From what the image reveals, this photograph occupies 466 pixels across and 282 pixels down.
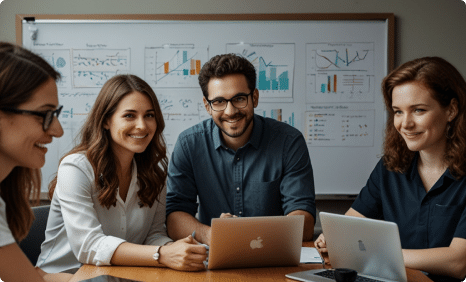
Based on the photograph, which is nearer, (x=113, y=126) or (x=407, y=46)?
(x=113, y=126)

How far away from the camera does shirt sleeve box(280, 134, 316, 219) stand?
1.98 m

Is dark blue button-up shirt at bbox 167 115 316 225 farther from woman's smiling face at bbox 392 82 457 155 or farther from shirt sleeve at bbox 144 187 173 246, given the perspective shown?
woman's smiling face at bbox 392 82 457 155

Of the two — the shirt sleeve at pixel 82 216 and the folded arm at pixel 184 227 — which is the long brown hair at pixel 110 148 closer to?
the shirt sleeve at pixel 82 216

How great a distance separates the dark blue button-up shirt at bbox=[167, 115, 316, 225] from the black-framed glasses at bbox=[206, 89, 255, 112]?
154 mm

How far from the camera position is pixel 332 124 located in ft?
9.07

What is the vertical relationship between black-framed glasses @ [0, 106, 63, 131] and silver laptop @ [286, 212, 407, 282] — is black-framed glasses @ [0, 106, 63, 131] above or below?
above

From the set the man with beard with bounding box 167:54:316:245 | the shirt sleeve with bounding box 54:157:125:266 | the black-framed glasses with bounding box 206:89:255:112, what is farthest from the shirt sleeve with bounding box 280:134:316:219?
the shirt sleeve with bounding box 54:157:125:266

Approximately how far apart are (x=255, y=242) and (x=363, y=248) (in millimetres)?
336

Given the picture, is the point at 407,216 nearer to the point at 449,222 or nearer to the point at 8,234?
the point at 449,222

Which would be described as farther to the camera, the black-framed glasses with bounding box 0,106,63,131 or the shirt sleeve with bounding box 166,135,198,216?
the shirt sleeve with bounding box 166,135,198,216

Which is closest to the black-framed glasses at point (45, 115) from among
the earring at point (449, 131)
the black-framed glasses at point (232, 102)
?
the black-framed glasses at point (232, 102)

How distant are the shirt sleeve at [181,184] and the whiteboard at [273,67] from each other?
0.69 m

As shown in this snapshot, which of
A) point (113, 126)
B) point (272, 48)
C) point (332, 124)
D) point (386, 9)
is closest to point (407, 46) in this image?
point (386, 9)

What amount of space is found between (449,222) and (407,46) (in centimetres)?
147
